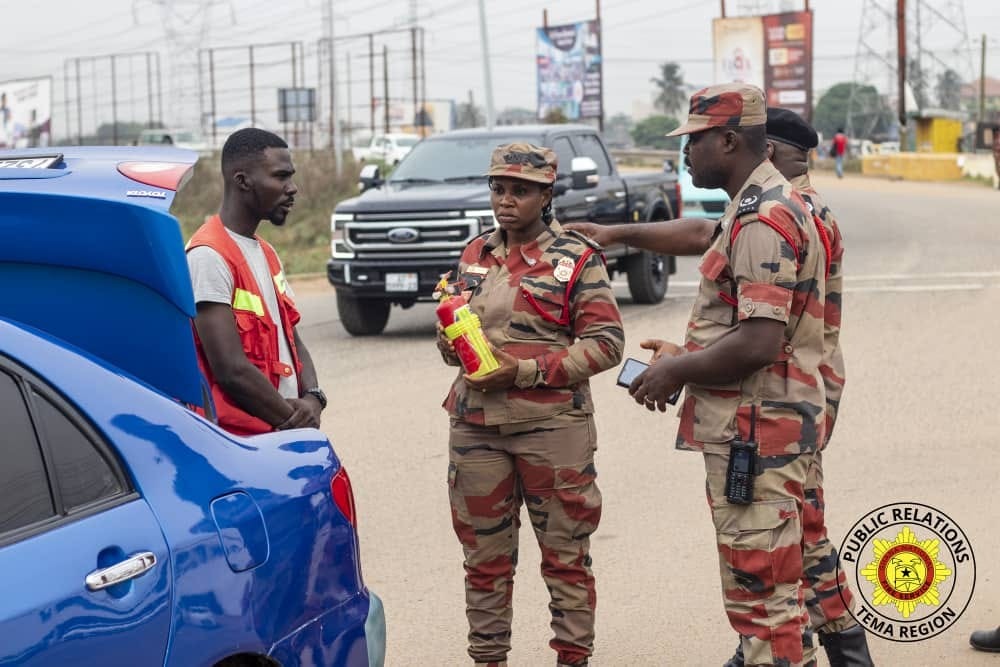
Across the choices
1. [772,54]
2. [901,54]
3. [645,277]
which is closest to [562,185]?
[645,277]

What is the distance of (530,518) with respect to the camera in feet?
15.8

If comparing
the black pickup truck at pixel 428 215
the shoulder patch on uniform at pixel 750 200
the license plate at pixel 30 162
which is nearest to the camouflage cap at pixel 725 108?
the shoulder patch on uniform at pixel 750 200

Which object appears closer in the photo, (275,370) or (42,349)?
(42,349)

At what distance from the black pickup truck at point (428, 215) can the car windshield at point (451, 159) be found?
1 cm

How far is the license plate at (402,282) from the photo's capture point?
44.7ft

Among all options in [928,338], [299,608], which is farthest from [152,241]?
[928,338]

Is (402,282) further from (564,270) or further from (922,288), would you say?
(564,270)

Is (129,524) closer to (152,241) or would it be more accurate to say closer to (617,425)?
(152,241)

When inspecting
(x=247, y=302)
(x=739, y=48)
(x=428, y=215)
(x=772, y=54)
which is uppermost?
(x=739, y=48)

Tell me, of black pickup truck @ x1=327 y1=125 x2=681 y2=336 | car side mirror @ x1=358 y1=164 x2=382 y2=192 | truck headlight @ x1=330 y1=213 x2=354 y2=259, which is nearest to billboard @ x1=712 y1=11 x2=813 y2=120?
black pickup truck @ x1=327 y1=125 x2=681 y2=336

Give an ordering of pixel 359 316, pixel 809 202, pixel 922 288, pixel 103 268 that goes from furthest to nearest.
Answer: pixel 922 288
pixel 359 316
pixel 809 202
pixel 103 268

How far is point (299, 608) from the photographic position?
137 inches

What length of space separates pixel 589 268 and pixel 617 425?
4.97m

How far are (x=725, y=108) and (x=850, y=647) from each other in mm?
1891
